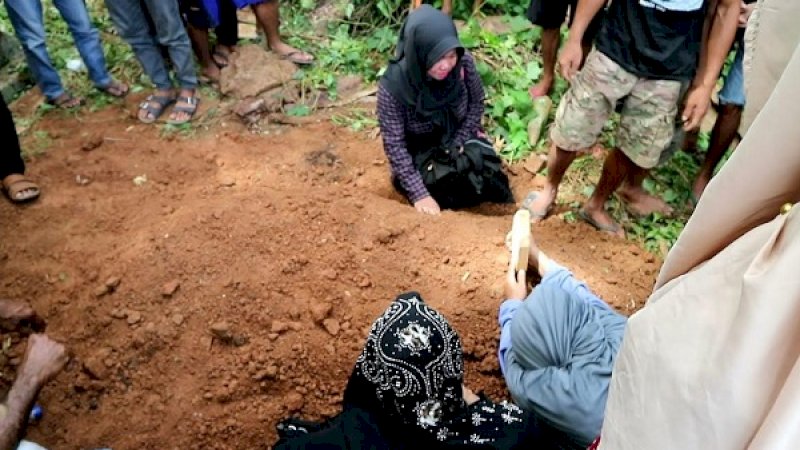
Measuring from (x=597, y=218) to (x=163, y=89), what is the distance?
9.42ft

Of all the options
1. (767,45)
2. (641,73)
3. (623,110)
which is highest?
(767,45)

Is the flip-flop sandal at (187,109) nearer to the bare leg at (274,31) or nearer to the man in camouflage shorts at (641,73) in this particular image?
the bare leg at (274,31)

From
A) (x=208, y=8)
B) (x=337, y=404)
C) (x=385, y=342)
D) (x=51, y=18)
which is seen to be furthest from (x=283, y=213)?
(x=51, y=18)

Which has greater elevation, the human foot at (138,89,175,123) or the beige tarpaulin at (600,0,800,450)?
the beige tarpaulin at (600,0,800,450)

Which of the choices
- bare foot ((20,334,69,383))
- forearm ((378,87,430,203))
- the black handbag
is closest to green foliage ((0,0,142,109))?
forearm ((378,87,430,203))

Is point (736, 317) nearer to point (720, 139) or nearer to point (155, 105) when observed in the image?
point (720, 139)

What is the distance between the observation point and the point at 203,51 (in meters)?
4.56

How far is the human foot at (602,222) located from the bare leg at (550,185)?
21cm

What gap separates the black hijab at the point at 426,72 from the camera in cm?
305

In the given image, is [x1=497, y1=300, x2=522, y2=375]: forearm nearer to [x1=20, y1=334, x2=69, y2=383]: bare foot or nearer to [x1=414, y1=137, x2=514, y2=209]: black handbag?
[x1=414, y1=137, x2=514, y2=209]: black handbag

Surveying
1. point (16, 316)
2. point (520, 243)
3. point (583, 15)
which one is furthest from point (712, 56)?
point (16, 316)

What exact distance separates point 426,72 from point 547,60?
1395mm

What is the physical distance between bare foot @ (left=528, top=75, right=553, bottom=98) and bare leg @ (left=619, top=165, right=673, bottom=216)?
96 cm

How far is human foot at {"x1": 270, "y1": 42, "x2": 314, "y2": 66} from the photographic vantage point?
4711 millimetres
